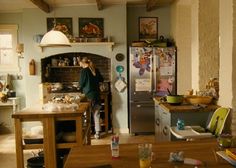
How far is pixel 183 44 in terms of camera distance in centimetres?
570

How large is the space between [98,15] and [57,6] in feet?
2.79

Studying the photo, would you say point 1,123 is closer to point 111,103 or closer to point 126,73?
point 111,103

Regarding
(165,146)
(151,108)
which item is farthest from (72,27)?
(165,146)

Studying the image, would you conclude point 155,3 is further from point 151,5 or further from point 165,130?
point 165,130

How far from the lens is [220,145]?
215cm

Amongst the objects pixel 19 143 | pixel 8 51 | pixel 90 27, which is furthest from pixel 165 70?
pixel 8 51

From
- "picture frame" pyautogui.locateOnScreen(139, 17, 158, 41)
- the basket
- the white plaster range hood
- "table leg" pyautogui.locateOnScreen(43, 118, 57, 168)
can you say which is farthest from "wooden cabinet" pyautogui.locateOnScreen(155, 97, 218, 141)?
"picture frame" pyautogui.locateOnScreen(139, 17, 158, 41)

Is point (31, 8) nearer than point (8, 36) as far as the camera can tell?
Yes

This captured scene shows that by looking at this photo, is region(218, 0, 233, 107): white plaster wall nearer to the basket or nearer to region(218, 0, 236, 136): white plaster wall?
region(218, 0, 236, 136): white plaster wall

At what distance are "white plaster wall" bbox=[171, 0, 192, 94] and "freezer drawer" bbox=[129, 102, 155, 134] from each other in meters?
0.70

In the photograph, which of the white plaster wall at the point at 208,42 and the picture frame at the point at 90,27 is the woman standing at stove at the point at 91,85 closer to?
the picture frame at the point at 90,27

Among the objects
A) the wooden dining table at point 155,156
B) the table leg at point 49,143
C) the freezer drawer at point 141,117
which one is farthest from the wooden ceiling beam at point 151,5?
the wooden dining table at point 155,156

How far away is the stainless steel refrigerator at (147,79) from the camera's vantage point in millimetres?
5699

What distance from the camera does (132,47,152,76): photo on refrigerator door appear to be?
18.7 feet
